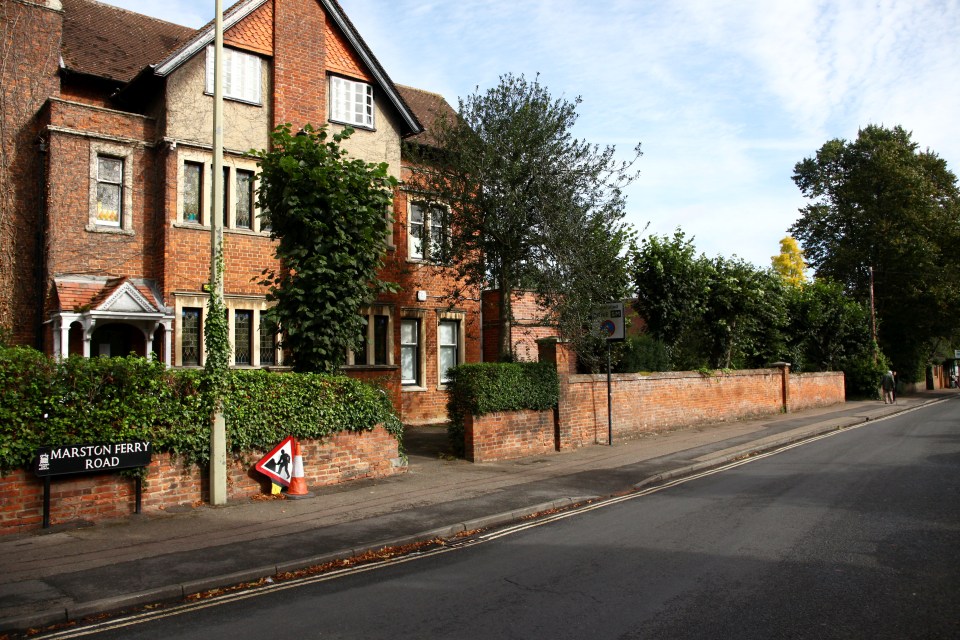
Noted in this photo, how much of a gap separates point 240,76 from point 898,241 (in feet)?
134

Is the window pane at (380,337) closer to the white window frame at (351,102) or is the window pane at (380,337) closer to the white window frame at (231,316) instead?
the white window frame at (231,316)

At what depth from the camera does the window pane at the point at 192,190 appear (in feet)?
55.7

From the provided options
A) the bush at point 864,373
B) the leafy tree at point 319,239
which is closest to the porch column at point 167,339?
the leafy tree at point 319,239

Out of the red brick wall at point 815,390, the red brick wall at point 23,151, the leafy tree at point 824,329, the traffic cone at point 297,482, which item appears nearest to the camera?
the traffic cone at point 297,482

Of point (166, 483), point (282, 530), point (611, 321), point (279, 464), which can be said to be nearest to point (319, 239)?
point (279, 464)

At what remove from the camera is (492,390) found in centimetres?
1449

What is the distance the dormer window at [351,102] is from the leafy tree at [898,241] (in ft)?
117

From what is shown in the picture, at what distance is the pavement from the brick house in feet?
17.6

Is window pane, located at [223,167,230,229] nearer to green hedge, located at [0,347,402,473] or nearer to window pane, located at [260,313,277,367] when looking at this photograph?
window pane, located at [260,313,277,367]

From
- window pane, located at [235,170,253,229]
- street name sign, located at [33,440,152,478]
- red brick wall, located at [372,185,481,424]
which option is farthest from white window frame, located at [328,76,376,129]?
street name sign, located at [33,440,152,478]

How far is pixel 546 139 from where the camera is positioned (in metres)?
15.3

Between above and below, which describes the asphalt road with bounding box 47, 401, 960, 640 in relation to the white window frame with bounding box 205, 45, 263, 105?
below

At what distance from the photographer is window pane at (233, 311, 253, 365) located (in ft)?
57.4

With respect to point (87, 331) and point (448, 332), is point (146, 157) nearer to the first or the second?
point (87, 331)
